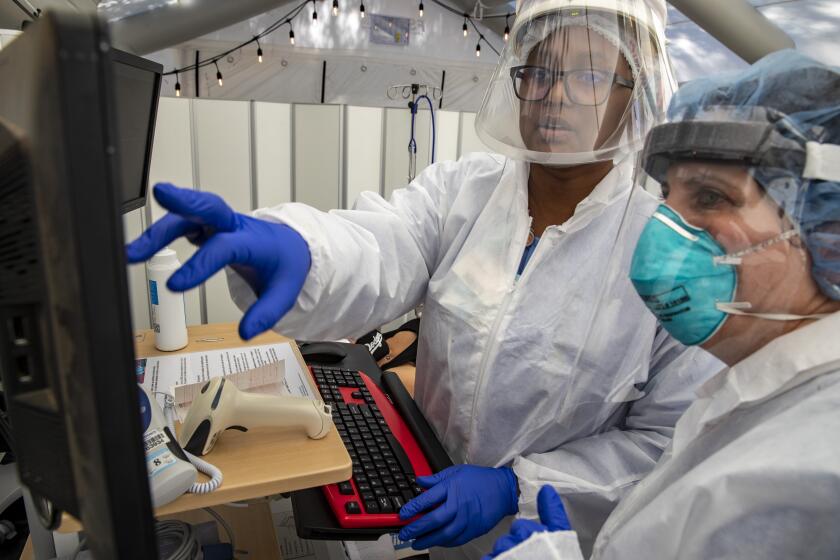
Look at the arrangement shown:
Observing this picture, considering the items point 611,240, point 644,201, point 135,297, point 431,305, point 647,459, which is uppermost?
point 644,201

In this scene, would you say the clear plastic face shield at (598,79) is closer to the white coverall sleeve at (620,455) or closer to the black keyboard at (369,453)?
the white coverall sleeve at (620,455)

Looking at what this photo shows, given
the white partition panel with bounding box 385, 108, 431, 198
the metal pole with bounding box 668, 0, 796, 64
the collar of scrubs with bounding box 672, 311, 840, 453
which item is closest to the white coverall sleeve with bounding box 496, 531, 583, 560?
the collar of scrubs with bounding box 672, 311, 840, 453

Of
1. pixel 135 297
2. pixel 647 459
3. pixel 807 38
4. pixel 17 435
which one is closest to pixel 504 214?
pixel 647 459

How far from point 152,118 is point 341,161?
4.47 feet

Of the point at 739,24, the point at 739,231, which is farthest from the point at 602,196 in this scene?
the point at 739,24

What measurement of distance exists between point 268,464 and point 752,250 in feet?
2.44

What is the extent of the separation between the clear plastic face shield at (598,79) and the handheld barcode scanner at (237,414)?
0.62m

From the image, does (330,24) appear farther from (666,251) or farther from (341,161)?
(666,251)

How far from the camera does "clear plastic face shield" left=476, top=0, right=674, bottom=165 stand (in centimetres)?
94

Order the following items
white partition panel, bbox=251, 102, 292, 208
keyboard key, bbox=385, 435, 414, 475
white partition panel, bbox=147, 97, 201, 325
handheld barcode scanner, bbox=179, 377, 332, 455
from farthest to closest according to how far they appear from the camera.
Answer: white partition panel, bbox=251, 102, 292, 208 < white partition panel, bbox=147, 97, 201, 325 < keyboard key, bbox=385, 435, 414, 475 < handheld barcode scanner, bbox=179, 377, 332, 455

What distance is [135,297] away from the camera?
207 centimetres

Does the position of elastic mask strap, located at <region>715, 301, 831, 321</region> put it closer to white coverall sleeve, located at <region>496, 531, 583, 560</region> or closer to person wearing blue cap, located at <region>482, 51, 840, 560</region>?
person wearing blue cap, located at <region>482, 51, 840, 560</region>

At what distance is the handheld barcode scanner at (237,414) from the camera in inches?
31.6

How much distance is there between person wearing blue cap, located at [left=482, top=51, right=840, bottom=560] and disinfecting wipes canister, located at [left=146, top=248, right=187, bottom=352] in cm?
88
